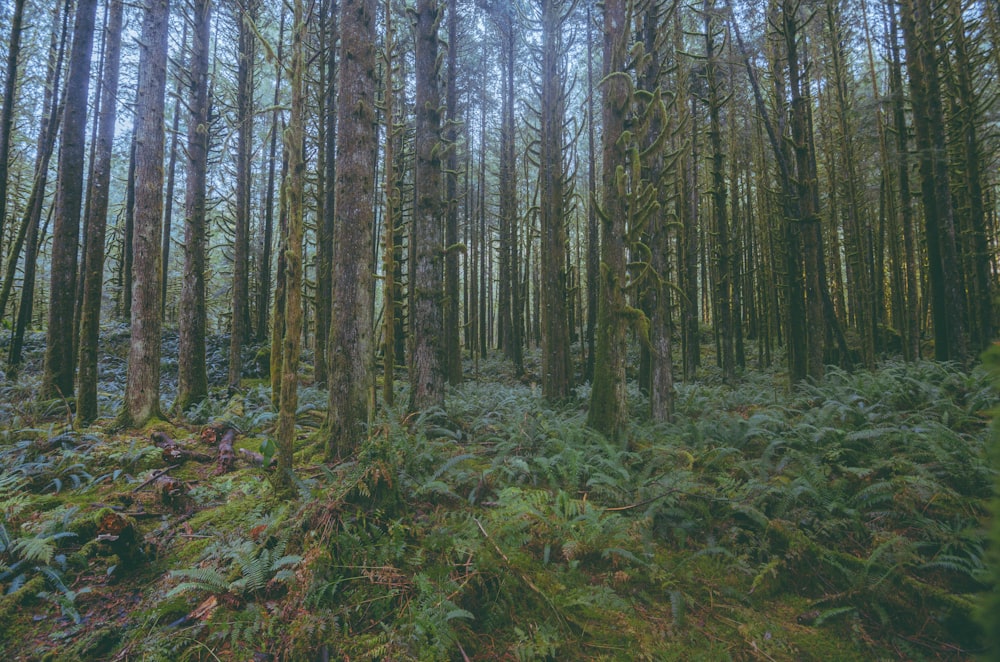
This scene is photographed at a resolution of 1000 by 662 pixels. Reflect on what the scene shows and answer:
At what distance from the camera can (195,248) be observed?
9000mm

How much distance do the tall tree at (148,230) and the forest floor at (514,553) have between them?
1.82 m

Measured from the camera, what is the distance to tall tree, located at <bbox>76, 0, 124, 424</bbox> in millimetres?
6965

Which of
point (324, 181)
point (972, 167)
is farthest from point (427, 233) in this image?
point (972, 167)

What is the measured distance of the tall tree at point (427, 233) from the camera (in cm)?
755

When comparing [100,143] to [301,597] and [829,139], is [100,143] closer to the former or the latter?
[301,597]

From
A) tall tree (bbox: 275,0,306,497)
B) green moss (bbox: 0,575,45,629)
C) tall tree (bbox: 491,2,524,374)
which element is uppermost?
tall tree (bbox: 491,2,524,374)

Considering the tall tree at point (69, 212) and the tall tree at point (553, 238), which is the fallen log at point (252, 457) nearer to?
the tall tree at point (69, 212)

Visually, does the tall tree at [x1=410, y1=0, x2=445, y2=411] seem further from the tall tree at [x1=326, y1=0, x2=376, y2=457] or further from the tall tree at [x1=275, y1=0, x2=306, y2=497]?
the tall tree at [x1=275, y1=0, x2=306, y2=497]

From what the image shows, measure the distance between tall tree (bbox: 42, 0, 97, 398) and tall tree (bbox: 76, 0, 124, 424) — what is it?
1.02ft

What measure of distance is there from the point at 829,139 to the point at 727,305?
26.8 feet

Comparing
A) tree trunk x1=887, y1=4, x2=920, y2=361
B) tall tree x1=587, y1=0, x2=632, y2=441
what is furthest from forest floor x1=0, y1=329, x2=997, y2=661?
tree trunk x1=887, y1=4, x2=920, y2=361

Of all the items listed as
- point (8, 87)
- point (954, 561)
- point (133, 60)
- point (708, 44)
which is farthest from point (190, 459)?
point (133, 60)

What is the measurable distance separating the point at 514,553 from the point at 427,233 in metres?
5.64

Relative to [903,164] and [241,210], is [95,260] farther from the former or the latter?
[903,164]
